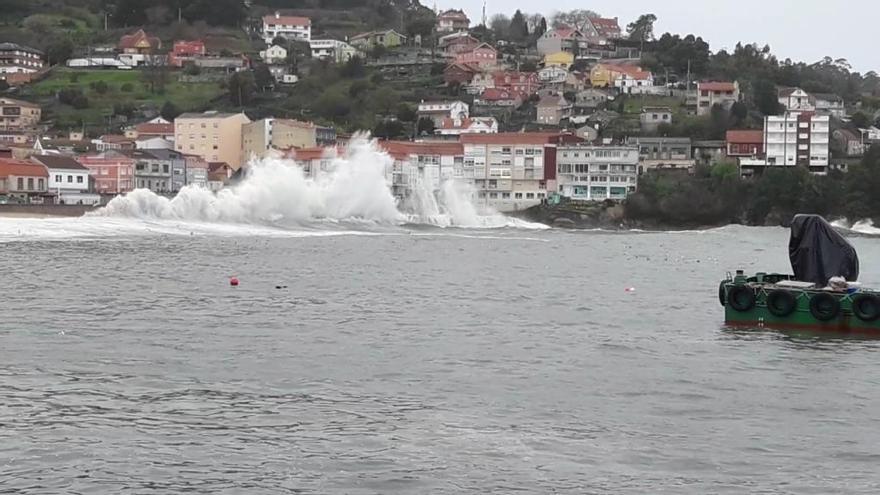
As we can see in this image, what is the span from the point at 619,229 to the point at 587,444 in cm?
10328

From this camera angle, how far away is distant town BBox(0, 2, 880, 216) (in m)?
126

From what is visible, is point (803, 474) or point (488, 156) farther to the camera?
point (488, 156)

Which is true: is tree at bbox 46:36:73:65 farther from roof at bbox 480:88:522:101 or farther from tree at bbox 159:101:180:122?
roof at bbox 480:88:522:101

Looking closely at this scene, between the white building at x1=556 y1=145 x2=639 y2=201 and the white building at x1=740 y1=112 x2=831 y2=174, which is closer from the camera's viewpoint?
the white building at x1=556 y1=145 x2=639 y2=201

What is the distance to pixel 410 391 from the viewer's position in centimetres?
2091

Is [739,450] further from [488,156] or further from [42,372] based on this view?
[488,156]

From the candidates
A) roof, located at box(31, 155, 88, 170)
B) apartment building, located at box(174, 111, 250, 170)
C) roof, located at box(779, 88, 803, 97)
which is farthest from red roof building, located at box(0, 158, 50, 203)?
roof, located at box(779, 88, 803, 97)

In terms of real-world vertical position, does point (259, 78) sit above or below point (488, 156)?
above

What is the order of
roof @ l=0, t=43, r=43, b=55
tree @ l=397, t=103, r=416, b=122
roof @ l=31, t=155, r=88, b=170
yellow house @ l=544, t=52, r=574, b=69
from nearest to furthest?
roof @ l=31, t=155, r=88, b=170
tree @ l=397, t=103, r=416, b=122
roof @ l=0, t=43, r=43, b=55
yellow house @ l=544, t=52, r=574, b=69

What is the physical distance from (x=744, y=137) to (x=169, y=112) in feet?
257

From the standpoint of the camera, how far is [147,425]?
17.5 metres

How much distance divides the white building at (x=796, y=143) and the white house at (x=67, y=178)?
76.2m

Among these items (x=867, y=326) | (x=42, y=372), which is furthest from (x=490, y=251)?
(x=42, y=372)

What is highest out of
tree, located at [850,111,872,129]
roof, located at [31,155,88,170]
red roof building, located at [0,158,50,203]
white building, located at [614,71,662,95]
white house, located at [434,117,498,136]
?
white building, located at [614,71,662,95]
